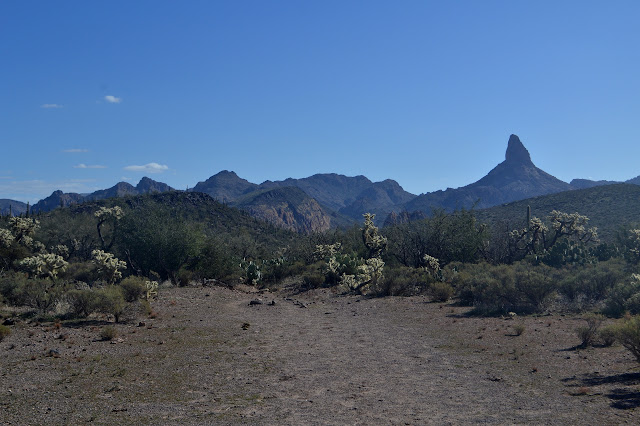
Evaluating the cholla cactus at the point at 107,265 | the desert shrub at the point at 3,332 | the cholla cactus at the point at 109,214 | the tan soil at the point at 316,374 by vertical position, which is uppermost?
the cholla cactus at the point at 109,214

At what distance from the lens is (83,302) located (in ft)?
51.2

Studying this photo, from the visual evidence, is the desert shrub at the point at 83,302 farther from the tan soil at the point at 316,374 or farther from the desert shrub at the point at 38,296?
the tan soil at the point at 316,374

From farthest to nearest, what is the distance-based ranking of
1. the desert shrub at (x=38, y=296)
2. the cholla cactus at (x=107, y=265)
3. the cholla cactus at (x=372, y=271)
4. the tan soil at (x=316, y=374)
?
the cholla cactus at (x=372, y=271)
the cholla cactus at (x=107, y=265)
the desert shrub at (x=38, y=296)
the tan soil at (x=316, y=374)

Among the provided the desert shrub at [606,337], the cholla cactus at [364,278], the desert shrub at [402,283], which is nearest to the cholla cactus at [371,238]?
the cholla cactus at [364,278]

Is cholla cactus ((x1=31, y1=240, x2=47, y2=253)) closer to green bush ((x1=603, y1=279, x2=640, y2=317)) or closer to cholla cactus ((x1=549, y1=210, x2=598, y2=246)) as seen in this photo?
green bush ((x1=603, y1=279, x2=640, y2=317))

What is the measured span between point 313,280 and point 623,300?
16.5 m

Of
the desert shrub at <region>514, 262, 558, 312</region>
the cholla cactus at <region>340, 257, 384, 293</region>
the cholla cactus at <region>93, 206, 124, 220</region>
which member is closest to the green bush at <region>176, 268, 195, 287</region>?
the cholla cactus at <region>93, 206, 124, 220</region>

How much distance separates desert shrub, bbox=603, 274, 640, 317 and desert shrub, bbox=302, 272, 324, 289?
15616 mm

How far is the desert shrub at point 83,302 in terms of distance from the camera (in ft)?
51.1

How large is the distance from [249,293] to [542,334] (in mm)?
17628

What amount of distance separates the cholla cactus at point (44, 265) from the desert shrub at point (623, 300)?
2101 cm

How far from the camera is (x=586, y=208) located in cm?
5978

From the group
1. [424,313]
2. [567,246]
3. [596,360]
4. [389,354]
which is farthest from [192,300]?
[567,246]

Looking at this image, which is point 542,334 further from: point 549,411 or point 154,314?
point 154,314
